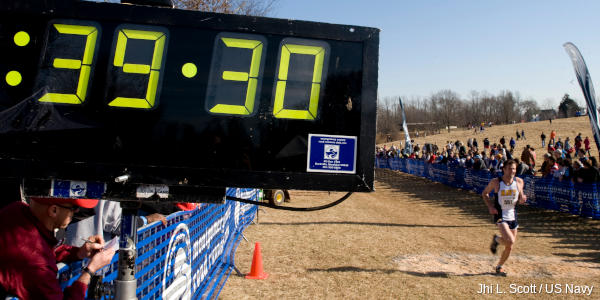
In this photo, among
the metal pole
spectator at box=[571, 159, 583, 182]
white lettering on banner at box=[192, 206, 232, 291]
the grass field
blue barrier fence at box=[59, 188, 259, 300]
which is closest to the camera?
the metal pole

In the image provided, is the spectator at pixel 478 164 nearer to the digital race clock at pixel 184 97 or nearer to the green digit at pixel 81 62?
the digital race clock at pixel 184 97

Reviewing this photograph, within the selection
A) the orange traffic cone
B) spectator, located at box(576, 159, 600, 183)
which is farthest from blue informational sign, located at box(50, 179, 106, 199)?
spectator, located at box(576, 159, 600, 183)

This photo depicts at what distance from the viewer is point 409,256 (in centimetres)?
905

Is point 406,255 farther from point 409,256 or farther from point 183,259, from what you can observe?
point 183,259

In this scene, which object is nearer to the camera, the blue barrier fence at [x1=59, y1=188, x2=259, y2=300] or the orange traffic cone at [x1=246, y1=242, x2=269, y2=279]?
the blue barrier fence at [x1=59, y1=188, x2=259, y2=300]

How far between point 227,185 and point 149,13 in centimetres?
107

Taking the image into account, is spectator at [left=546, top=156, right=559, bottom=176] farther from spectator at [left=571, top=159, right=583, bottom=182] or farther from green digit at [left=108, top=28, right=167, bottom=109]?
green digit at [left=108, top=28, right=167, bottom=109]

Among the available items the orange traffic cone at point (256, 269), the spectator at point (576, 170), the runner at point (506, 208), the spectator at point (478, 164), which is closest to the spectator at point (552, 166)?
the spectator at point (576, 170)

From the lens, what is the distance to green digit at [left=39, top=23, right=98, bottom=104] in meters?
2.30

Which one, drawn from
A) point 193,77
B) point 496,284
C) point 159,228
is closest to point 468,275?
point 496,284

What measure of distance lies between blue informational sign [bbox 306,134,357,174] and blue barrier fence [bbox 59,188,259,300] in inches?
70.8

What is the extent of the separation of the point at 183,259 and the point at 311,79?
10.7 ft

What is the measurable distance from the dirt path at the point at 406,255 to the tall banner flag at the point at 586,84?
291 centimetres

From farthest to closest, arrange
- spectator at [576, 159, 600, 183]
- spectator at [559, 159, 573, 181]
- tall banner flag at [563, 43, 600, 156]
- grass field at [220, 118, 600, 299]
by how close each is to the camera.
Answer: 1. spectator at [559, 159, 573, 181]
2. spectator at [576, 159, 600, 183]
3. tall banner flag at [563, 43, 600, 156]
4. grass field at [220, 118, 600, 299]
